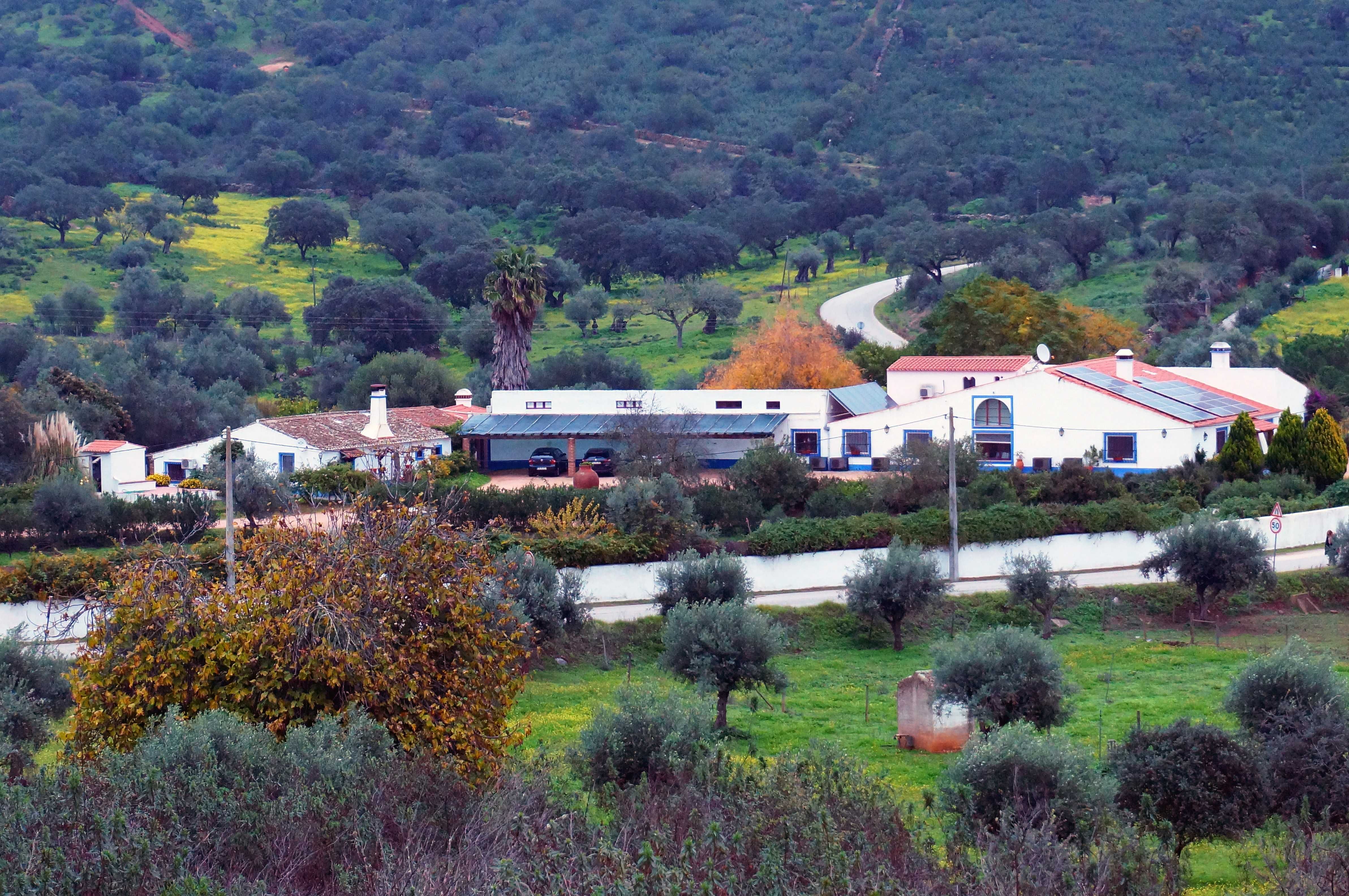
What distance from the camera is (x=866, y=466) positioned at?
46125mm

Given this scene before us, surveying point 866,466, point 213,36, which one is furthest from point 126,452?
point 213,36

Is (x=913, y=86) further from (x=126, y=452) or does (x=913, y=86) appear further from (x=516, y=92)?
(x=126, y=452)

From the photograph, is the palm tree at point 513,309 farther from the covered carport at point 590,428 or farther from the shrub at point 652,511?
the shrub at point 652,511

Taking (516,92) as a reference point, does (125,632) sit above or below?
A: below

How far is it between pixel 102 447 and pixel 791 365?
25.0 m

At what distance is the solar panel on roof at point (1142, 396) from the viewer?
42469 millimetres

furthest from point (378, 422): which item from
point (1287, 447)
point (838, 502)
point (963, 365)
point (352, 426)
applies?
point (1287, 447)

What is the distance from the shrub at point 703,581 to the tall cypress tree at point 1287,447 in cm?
1967

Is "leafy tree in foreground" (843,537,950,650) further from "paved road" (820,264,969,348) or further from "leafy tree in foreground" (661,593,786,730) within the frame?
"paved road" (820,264,969,348)

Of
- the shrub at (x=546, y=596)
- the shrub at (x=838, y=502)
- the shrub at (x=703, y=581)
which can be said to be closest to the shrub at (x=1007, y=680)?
the shrub at (x=703, y=581)

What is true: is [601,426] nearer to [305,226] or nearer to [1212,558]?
[1212,558]

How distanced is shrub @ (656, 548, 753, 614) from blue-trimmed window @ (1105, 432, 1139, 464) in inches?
708

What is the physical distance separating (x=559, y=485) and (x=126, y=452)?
13.9 metres

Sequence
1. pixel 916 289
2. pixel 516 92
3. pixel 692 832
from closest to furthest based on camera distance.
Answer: pixel 692 832, pixel 916 289, pixel 516 92
